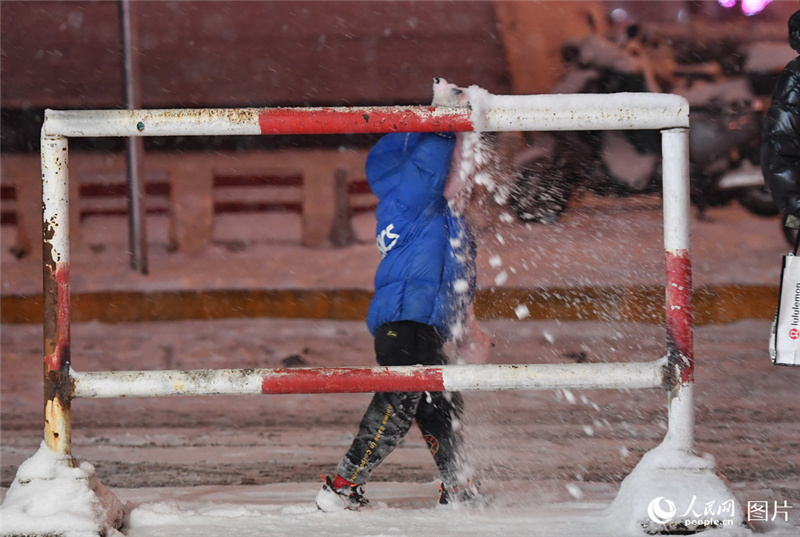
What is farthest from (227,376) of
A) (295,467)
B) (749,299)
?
(749,299)

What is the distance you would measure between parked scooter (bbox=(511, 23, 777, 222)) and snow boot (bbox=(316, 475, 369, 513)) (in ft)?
28.3

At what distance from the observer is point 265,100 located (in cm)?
1439

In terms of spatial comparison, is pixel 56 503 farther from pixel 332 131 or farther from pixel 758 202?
pixel 758 202

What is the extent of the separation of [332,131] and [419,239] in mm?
581

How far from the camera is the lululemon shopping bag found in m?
2.79

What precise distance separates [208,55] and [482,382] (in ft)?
43.0

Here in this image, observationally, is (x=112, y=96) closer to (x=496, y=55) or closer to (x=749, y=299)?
(x=496, y=55)

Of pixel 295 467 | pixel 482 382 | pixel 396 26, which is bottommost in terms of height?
pixel 295 467

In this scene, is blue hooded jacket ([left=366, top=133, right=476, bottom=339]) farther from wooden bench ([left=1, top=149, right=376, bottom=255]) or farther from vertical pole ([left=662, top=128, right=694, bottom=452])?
wooden bench ([left=1, top=149, right=376, bottom=255])

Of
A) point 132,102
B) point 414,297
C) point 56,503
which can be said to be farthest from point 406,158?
point 132,102

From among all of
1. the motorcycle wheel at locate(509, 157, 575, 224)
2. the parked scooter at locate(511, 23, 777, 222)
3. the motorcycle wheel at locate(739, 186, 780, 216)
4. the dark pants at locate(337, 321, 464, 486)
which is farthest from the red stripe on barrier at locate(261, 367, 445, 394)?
the motorcycle wheel at locate(739, 186, 780, 216)

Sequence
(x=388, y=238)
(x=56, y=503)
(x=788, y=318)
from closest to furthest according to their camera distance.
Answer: (x=56, y=503)
(x=788, y=318)
(x=388, y=238)

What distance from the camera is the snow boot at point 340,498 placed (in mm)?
2898

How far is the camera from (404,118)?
2543 mm
